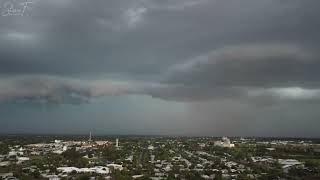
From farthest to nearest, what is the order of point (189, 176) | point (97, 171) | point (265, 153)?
point (265, 153), point (97, 171), point (189, 176)

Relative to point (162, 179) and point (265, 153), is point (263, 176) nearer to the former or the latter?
point (162, 179)

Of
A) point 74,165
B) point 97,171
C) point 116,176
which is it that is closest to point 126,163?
point 74,165

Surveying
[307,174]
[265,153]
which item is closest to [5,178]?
[307,174]

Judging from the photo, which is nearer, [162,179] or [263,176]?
[162,179]

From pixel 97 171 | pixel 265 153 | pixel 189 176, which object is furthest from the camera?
pixel 265 153

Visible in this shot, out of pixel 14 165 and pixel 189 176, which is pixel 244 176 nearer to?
pixel 189 176

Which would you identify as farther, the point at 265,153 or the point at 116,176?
the point at 265,153

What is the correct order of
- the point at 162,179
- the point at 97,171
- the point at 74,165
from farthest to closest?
the point at 74,165, the point at 97,171, the point at 162,179

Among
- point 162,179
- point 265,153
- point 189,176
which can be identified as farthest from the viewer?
point 265,153
